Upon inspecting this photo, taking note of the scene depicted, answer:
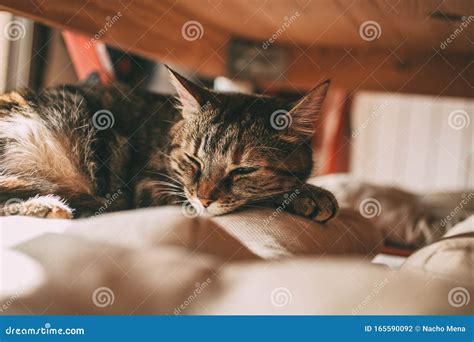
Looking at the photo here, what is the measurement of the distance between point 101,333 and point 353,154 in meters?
1.69

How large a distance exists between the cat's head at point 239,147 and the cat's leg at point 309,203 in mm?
20

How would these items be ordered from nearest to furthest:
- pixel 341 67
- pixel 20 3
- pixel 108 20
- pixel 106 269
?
pixel 106 269 → pixel 20 3 → pixel 108 20 → pixel 341 67

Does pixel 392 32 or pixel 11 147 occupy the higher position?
pixel 392 32

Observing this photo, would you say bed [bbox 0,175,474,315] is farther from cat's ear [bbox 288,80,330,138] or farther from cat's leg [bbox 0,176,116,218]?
cat's ear [bbox 288,80,330,138]

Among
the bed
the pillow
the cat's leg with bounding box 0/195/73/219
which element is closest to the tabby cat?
the cat's leg with bounding box 0/195/73/219

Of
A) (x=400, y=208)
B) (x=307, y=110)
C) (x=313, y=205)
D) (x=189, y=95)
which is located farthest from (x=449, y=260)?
(x=400, y=208)

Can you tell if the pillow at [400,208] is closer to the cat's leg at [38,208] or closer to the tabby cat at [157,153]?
the tabby cat at [157,153]

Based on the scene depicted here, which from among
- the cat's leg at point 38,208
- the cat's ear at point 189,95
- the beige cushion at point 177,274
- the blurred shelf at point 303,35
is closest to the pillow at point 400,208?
the blurred shelf at point 303,35

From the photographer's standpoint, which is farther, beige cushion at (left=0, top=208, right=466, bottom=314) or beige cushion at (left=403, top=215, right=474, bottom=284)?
beige cushion at (left=403, top=215, right=474, bottom=284)

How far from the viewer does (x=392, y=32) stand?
1.04 meters

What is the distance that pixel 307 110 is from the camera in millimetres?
855

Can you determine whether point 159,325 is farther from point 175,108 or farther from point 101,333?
point 175,108

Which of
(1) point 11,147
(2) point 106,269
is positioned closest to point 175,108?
(1) point 11,147

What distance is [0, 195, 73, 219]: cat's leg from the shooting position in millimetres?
747
